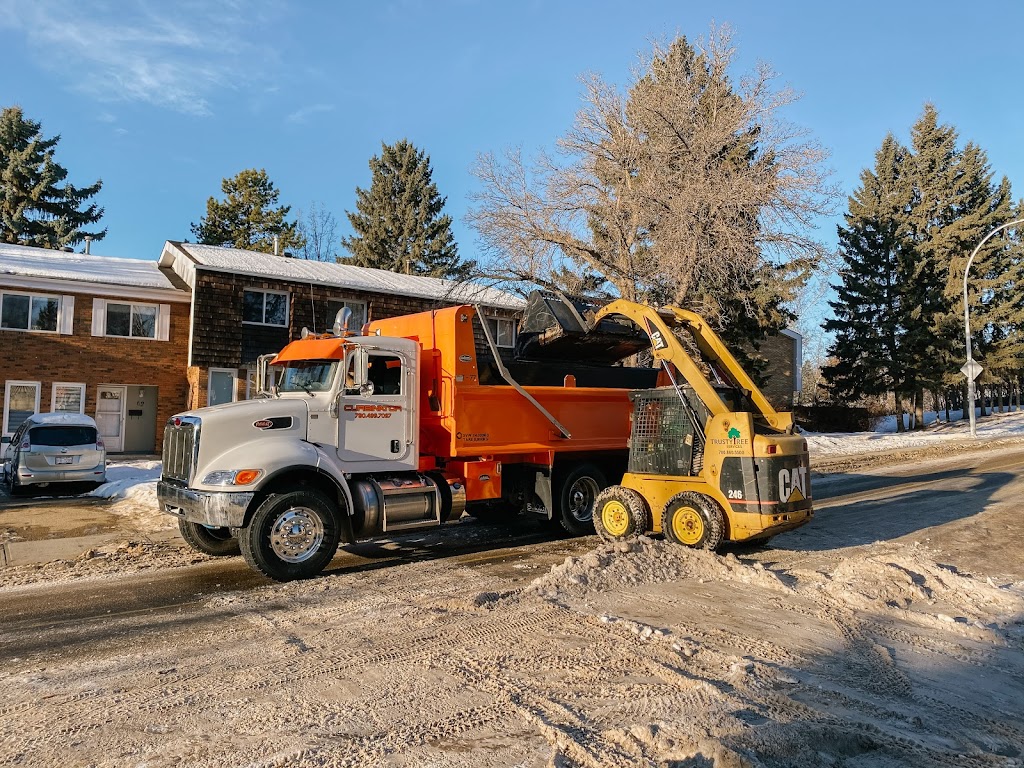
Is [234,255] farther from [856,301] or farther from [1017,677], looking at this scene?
[856,301]

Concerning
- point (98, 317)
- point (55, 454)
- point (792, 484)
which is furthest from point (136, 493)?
point (792, 484)

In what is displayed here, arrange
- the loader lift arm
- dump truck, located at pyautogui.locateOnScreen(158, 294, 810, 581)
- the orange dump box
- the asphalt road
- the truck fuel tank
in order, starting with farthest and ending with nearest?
the orange dump box, the loader lift arm, the truck fuel tank, dump truck, located at pyautogui.locateOnScreen(158, 294, 810, 581), the asphalt road

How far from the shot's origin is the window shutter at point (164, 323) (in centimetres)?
2162

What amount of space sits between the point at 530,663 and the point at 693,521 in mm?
3903

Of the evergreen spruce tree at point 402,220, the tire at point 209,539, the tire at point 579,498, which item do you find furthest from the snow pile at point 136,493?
the evergreen spruce tree at point 402,220

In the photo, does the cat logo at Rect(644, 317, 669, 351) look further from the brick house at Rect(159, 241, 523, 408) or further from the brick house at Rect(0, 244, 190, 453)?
the brick house at Rect(0, 244, 190, 453)

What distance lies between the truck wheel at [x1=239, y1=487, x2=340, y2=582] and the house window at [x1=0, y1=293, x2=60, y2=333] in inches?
682

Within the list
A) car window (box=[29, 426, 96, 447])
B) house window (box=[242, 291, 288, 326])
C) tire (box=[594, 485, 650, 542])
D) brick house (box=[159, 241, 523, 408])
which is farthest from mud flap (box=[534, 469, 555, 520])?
house window (box=[242, 291, 288, 326])

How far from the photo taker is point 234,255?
24375mm

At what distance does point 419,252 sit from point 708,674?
146 ft

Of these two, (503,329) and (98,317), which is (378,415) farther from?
(503,329)

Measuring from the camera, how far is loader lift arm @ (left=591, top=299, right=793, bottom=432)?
8.21m

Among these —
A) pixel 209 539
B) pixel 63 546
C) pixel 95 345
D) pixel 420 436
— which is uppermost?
pixel 95 345

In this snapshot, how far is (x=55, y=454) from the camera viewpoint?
13.9 metres
